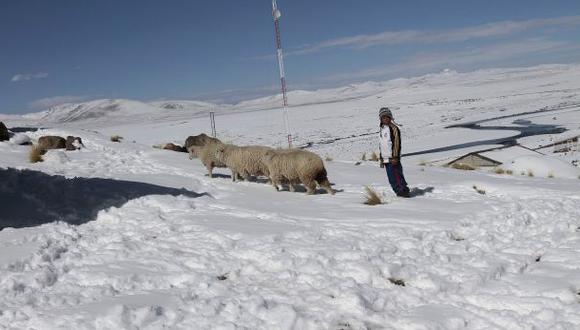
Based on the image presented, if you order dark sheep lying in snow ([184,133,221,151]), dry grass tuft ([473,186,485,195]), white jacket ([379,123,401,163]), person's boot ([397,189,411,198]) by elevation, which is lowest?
dry grass tuft ([473,186,485,195])

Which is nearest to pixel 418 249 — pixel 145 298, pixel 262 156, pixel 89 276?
pixel 145 298

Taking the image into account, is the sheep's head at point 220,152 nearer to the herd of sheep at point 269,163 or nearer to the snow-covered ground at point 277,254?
the herd of sheep at point 269,163

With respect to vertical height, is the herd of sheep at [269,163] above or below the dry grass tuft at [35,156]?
below

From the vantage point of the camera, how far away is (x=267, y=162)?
9.52 meters

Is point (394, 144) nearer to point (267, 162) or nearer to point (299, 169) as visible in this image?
point (299, 169)

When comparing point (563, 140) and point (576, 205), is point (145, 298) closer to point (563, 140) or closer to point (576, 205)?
point (576, 205)

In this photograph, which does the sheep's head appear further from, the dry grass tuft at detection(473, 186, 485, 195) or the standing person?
the dry grass tuft at detection(473, 186, 485, 195)

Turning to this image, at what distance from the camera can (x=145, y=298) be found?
A: 14.1ft

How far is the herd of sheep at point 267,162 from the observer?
895 centimetres

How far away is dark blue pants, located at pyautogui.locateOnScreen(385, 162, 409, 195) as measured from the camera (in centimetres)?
866

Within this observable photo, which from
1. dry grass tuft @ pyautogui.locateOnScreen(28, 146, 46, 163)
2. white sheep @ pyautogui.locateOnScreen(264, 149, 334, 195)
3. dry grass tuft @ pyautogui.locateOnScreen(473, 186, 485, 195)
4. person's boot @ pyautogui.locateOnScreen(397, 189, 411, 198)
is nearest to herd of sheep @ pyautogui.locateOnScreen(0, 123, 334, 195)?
white sheep @ pyautogui.locateOnScreen(264, 149, 334, 195)

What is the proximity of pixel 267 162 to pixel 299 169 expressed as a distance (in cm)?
87

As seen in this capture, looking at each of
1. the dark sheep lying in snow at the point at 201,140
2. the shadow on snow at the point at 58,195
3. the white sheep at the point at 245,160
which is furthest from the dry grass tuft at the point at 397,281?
the dark sheep lying in snow at the point at 201,140

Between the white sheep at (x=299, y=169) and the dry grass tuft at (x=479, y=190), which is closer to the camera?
the white sheep at (x=299, y=169)
